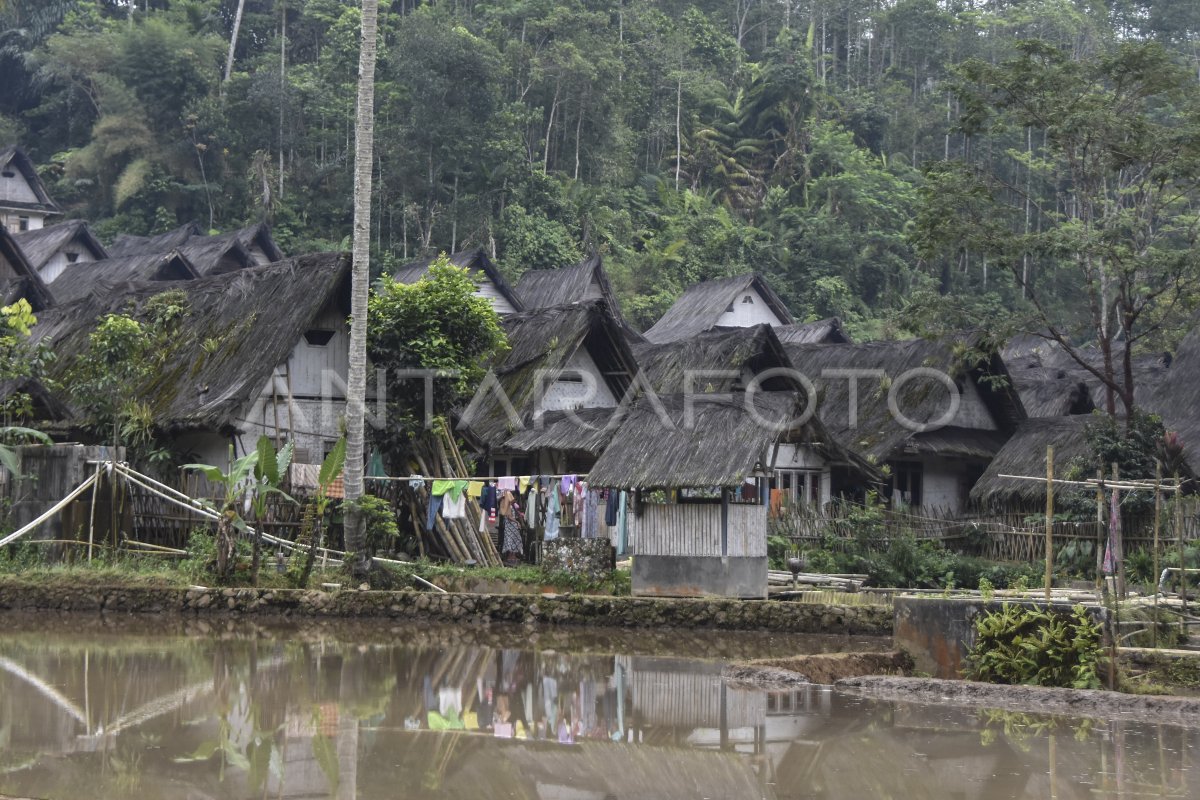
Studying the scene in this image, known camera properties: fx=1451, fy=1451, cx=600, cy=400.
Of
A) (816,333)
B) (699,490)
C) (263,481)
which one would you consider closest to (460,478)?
(263,481)

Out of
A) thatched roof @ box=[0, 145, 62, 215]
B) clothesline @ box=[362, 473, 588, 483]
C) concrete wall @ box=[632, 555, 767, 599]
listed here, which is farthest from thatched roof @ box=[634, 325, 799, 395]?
thatched roof @ box=[0, 145, 62, 215]

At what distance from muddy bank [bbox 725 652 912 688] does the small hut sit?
12.8 ft

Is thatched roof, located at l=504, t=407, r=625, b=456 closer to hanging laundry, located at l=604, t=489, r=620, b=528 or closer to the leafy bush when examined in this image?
hanging laundry, located at l=604, t=489, r=620, b=528

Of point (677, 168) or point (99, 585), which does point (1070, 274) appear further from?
point (99, 585)

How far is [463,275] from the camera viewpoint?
877 inches

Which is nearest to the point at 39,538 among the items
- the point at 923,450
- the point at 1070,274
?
the point at 923,450

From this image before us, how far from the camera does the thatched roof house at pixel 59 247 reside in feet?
130

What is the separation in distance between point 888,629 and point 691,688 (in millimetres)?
4737

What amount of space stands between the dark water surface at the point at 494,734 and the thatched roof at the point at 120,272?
2291 centimetres

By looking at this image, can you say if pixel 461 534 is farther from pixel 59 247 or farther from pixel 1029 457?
pixel 59 247

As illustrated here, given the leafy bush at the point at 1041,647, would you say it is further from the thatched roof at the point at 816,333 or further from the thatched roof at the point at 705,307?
the thatched roof at the point at 705,307

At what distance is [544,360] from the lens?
23547mm

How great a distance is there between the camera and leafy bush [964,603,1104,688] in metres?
12.1

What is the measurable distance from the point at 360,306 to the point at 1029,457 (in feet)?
39.7
